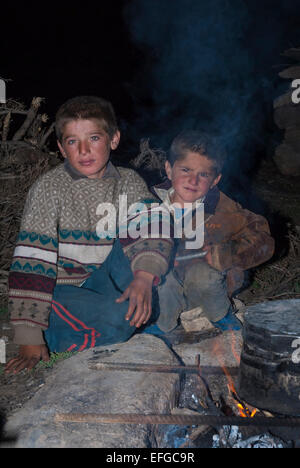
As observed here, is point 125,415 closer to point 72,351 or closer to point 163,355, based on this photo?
point 163,355

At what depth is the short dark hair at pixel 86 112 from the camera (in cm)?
289

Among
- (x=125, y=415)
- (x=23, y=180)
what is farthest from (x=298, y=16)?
(x=125, y=415)

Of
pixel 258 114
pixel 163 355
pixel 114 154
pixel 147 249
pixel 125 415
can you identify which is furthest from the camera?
pixel 258 114

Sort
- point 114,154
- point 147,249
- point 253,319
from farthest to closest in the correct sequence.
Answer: point 114,154, point 147,249, point 253,319

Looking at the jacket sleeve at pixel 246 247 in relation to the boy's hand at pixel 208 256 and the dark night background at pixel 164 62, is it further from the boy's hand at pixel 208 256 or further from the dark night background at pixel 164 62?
the dark night background at pixel 164 62

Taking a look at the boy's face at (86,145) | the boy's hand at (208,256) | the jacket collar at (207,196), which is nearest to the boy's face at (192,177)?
the jacket collar at (207,196)

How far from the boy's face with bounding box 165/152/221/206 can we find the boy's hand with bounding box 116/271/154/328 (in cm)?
101

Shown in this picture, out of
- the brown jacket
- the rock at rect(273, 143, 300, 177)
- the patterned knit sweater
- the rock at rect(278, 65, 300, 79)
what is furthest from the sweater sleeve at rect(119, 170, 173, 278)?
the rock at rect(273, 143, 300, 177)

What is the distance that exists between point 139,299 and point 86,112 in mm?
1258

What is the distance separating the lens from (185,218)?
3598mm

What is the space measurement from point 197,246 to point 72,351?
1.34m

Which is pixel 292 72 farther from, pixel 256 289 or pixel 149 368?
pixel 149 368

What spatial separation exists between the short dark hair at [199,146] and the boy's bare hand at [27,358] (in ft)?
5.94

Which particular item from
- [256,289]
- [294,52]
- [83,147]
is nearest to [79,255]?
[83,147]
